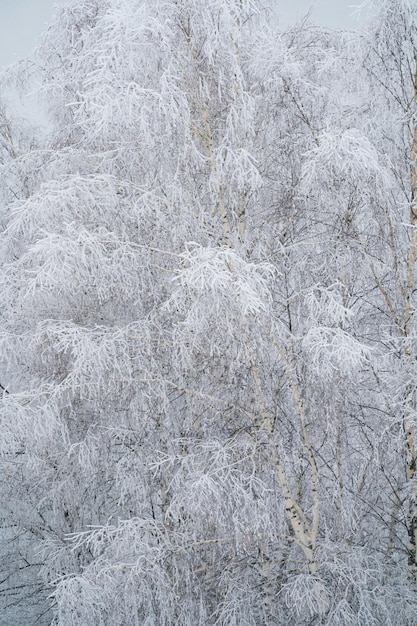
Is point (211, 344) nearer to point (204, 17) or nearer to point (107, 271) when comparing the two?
point (107, 271)

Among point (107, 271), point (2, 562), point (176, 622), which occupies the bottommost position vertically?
point (2, 562)

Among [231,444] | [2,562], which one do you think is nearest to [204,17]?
[231,444]

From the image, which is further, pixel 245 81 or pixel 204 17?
pixel 245 81

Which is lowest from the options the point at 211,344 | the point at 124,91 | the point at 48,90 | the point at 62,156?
the point at 211,344

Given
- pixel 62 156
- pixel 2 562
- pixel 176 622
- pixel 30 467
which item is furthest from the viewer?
pixel 2 562

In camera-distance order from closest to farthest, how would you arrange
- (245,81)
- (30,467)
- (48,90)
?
(245,81) → (30,467) → (48,90)

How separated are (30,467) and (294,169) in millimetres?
3696

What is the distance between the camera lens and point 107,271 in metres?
4.84

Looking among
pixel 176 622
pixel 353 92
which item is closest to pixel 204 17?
pixel 353 92

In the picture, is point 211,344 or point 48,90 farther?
point 48,90

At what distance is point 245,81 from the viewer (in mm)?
4945

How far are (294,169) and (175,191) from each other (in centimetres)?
120

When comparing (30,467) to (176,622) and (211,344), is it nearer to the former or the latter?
(176,622)

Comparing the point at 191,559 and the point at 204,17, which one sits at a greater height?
the point at 204,17
